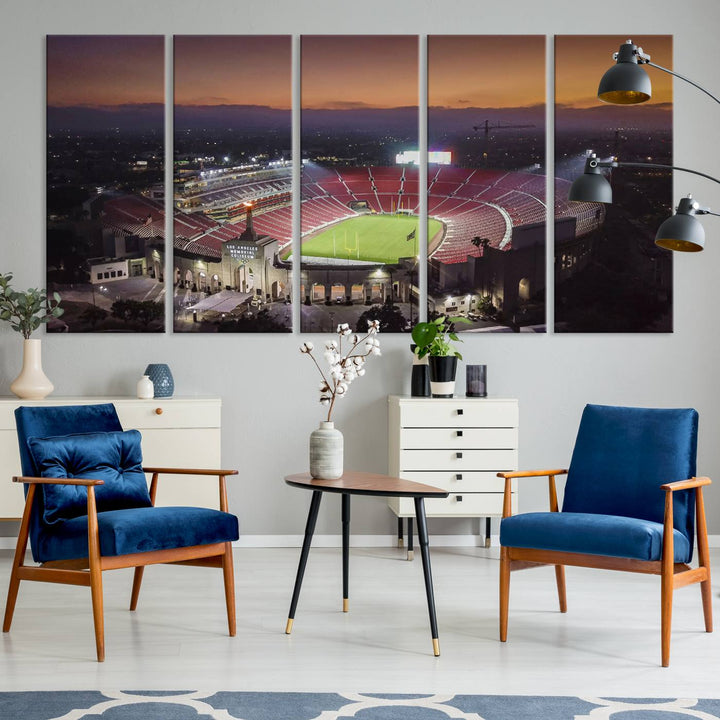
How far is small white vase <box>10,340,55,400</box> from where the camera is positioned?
514 cm

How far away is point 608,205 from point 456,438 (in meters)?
1.77

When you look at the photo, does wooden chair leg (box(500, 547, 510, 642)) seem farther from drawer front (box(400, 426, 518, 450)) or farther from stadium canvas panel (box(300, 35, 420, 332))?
stadium canvas panel (box(300, 35, 420, 332))

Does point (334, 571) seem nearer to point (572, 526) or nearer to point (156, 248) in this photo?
point (572, 526)

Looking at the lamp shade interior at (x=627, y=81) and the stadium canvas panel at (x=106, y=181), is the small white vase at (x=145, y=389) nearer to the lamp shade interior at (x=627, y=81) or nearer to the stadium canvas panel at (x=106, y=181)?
the stadium canvas panel at (x=106, y=181)

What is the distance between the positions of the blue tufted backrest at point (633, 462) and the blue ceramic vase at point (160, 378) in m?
2.49

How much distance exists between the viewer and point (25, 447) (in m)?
3.64

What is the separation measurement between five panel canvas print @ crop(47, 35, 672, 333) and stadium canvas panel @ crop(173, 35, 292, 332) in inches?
0.5

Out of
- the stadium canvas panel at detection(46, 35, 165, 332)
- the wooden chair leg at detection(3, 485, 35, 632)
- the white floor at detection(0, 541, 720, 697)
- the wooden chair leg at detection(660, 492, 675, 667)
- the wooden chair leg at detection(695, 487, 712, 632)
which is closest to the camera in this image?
the white floor at detection(0, 541, 720, 697)

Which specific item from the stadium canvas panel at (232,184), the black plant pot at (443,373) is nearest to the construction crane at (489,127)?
the stadium canvas panel at (232,184)

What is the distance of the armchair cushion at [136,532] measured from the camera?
3281mm

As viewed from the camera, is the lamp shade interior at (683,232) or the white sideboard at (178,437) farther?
the white sideboard at (178,437)

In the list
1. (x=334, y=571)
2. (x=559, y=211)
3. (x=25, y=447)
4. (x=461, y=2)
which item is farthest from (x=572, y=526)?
(x=461, y=2)

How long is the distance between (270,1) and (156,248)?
167cm

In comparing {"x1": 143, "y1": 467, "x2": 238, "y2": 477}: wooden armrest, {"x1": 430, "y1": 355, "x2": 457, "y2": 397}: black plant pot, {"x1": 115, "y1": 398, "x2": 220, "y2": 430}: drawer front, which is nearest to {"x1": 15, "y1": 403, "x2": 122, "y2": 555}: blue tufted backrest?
{"x1": 143, "y1": 467, "x2": 238, "y2": 477}: wooden armrest
